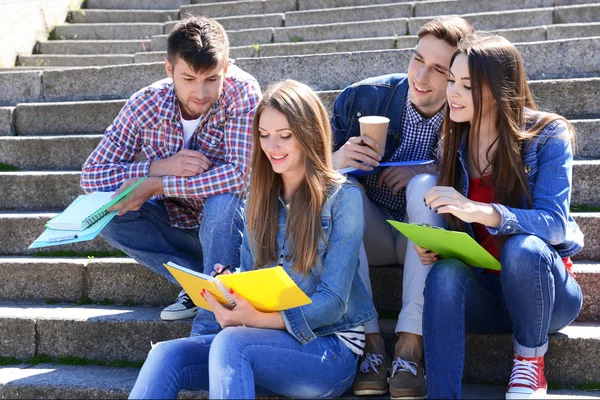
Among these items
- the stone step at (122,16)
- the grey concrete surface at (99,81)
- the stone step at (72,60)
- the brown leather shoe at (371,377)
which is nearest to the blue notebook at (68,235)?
the brown leather shoe at (371,377)

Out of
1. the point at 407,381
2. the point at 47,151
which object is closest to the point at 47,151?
the point at 47,151

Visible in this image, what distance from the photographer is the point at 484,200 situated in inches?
112

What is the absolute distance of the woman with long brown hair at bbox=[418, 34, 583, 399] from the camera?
8.30 feet

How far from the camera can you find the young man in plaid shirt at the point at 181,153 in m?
3.30

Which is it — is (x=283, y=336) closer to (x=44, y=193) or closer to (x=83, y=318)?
(x=83, y=318)

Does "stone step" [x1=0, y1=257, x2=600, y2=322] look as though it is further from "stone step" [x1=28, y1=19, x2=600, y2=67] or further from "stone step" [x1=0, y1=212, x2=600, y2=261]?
"stone step" [x1=28, y1=19, x2=600, y2=67]

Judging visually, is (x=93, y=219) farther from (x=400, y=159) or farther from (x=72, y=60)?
(x=72, y=60)

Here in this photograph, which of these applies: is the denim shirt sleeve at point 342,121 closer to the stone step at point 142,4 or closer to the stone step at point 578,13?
the stone step at point 578,13

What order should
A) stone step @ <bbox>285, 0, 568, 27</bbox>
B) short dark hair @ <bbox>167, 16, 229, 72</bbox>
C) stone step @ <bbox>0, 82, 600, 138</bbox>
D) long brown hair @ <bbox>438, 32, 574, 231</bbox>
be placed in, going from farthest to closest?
1. stone step @ <bbox>285, 0, 568, 27</bbox>
2. stone step @ <bbox>0, 82, 600, 138</bbox>
3. short dark hair @ <bbox>167, 16, 229, 72</bbox>
4. long brown hair @ <bbox>438, 32, 574, 231</bbox>

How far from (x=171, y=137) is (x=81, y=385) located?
1.14 meters

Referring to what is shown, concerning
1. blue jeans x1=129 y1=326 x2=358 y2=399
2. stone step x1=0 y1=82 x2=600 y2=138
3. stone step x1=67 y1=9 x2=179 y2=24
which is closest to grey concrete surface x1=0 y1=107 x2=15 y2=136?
stone step x1=0 y1=82 x2=600 y2=138

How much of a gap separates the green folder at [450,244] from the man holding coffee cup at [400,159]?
18 centimetres

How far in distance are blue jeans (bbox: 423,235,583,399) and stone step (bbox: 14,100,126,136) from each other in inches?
116

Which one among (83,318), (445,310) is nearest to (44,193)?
(83,318)
